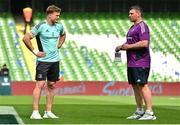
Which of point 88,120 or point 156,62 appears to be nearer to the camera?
point 88,120

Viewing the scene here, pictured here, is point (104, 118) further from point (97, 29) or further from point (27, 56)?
point (97, 29)

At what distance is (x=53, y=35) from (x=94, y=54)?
809 inches

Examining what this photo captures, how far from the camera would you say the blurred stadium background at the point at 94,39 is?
29.4 meters

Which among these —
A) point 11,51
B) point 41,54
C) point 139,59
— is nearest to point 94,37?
point 11,51

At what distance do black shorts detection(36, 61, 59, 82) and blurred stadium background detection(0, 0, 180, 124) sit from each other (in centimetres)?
1471

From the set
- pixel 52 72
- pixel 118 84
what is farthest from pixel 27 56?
pixel 52 72

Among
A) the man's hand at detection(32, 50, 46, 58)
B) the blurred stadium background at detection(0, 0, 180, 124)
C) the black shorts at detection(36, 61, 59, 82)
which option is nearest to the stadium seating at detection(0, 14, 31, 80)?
the blurred stadium background at detection(0, 0, 180, 124)

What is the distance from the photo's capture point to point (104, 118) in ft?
35.4

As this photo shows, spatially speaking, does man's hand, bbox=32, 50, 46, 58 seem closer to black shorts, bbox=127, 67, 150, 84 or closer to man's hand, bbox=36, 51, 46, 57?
man's hand, bbox=36, 51, 46, 57

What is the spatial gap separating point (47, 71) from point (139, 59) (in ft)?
5.24

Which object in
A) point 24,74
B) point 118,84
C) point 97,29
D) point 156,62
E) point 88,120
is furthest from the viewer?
point 97,29

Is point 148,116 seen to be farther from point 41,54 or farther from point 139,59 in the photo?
point 41,54

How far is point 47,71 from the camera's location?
1075cm

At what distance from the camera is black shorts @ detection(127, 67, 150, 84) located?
35.0ft
